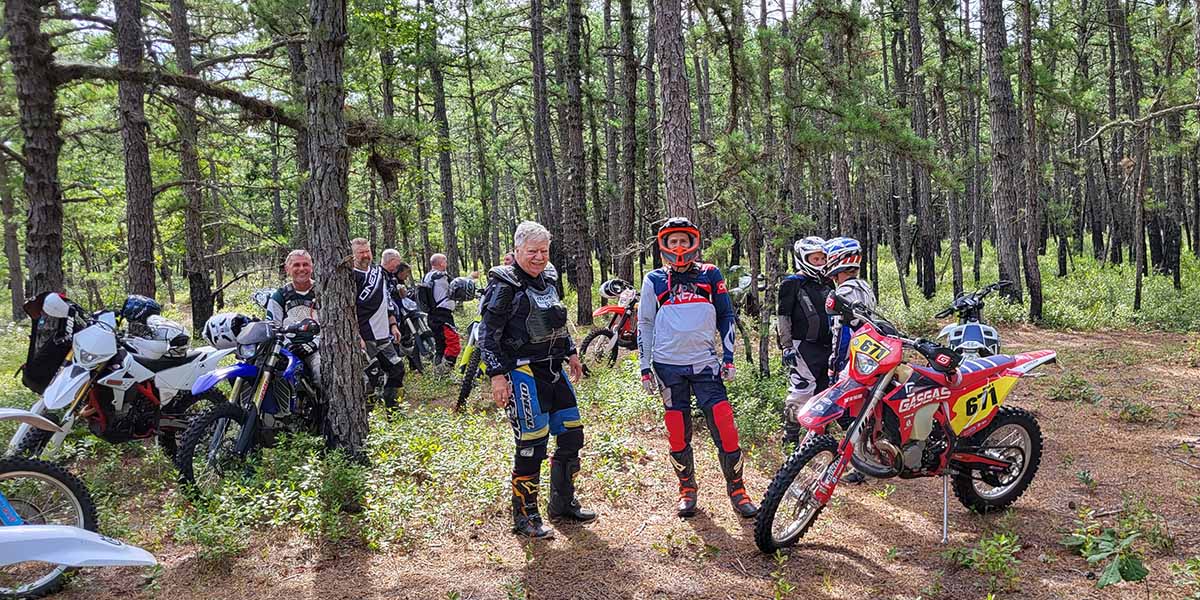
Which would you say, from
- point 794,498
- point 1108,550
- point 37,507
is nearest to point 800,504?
point 794,498

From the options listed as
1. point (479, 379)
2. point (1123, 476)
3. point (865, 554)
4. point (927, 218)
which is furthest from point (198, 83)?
point (927, 218)

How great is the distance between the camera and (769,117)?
336 inches

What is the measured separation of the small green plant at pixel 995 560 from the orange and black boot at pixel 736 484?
4.09 ft

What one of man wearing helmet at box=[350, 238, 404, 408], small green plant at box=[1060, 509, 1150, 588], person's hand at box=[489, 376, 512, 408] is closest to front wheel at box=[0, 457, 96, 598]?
person's hand at box=[489, 376, 512, 408]

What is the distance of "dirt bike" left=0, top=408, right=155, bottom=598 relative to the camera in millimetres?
3143

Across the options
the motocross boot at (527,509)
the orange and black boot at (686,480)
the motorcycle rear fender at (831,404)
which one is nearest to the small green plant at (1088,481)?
the motorcycle rear fender at (831,404)

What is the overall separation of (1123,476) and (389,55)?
17.8 metres

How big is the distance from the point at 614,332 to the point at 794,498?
6.71 metres

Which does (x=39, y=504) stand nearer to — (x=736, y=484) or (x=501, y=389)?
(x=501, y=389)

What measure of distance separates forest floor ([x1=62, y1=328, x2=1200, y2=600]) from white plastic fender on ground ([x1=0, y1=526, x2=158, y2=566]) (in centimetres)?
72

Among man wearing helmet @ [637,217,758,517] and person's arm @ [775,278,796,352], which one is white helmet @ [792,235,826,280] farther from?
man wearing helmet @ [637,217,758,517]

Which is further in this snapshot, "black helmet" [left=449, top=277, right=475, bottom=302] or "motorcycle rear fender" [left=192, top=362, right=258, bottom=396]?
"black helmet" [left=449, top=277, right=475, bottom=302]

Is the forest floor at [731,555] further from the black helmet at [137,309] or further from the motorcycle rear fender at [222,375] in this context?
the black helmet at [137,309]

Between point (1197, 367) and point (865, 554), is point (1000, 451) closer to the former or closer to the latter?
point (865, 554)
